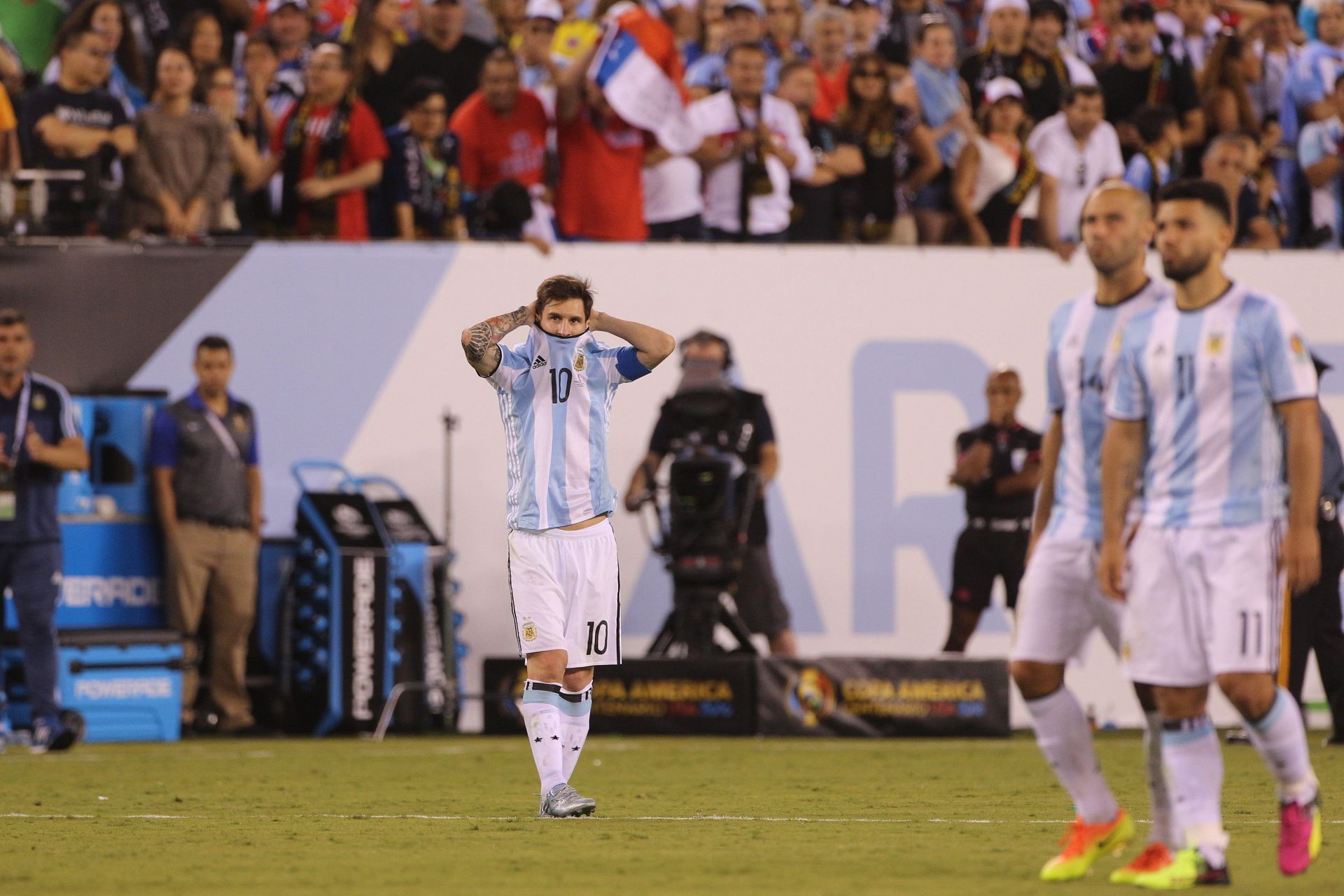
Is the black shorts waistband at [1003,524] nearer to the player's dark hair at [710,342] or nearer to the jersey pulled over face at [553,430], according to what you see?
the player's dark hair at [710,342]

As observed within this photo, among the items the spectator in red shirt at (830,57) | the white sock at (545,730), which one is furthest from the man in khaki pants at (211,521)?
the white sock at (545,730)

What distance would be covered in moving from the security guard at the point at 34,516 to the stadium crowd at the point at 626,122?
6.80 ft

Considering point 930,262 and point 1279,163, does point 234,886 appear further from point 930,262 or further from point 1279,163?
point 1279,163

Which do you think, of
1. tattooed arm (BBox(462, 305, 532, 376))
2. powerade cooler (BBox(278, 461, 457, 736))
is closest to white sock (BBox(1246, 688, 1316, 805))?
tattooed arm (BBox(462, 305, 532, 376))

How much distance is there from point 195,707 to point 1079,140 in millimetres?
8390

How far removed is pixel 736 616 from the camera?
49.7ft

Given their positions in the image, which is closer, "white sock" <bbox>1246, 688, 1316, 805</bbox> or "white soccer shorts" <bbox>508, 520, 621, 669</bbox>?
"white sock" <bbox>1246, 688, 1316, 805</bbox>

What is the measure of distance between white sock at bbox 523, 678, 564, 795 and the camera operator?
5843 mm

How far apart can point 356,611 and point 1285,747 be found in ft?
29.8

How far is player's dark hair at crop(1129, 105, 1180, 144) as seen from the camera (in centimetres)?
1683

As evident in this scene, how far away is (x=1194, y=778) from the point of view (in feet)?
21.1

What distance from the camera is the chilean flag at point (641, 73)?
1545 centimetres

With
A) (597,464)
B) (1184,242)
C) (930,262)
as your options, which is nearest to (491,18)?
(930,262)

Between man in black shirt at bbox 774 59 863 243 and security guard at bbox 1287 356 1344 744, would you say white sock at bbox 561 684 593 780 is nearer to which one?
security guard at bbox 1287 356 1344 744
